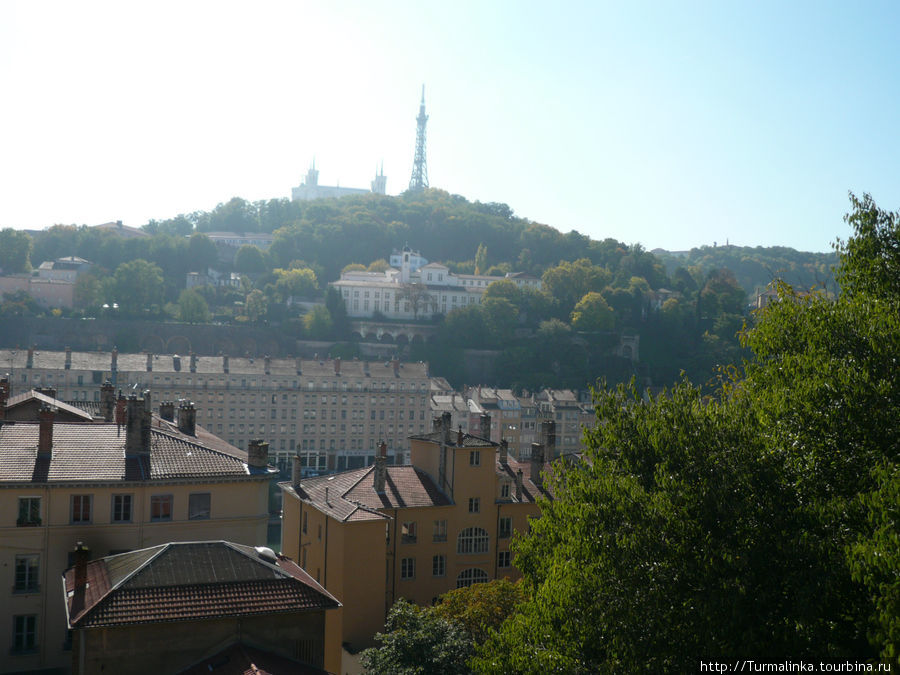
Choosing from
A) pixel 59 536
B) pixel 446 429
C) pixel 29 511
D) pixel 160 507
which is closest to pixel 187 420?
pixel 160 507

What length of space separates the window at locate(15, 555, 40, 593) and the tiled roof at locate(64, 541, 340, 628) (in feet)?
9.83

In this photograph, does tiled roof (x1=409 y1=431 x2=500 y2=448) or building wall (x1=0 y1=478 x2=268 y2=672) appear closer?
building wall (x1=0 y1=478 x2=268 y2=672)

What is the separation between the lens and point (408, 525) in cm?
2514

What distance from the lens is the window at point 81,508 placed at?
19.0 m

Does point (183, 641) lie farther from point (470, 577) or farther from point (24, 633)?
point (470, 577)

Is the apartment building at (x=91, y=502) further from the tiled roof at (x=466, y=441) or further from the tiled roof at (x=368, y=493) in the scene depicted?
the tiled roof at (x=466, y=441)

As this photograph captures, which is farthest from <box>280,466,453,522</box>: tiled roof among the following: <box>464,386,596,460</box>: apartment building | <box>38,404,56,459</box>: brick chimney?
<box>464,386,596,460</box>: apartment building

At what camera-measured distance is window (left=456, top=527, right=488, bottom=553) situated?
2603cm

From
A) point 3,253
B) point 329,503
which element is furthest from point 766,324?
point 3,253

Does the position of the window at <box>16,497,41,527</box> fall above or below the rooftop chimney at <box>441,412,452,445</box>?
below

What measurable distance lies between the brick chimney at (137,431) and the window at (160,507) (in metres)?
1.28

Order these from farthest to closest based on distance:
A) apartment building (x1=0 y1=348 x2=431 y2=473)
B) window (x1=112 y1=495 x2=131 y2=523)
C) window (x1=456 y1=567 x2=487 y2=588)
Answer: apartment building (x1=0 y1=348 x2=431 y2=473) → window (x1=456 y1=567 x2=487 y2=588) → window (x1=112 y1=495 x2=131 y2=523)

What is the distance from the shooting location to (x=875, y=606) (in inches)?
371

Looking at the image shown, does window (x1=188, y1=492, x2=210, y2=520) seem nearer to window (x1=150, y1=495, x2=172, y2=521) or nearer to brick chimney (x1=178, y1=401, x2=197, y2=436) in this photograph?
window (x1=150, y1=495, x2=172, y2=521)
